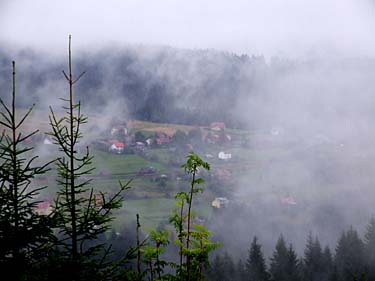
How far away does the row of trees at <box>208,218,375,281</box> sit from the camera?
194 ft

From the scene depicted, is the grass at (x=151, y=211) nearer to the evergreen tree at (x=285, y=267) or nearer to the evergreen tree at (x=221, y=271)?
the evergreen tree at (x=221, y=271)

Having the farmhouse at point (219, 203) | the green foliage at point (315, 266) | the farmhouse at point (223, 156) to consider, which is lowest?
the green foliage at point (315, 266)

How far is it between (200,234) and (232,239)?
81360 mm

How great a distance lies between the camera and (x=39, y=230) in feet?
22.7

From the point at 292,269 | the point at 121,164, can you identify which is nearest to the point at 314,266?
the point at 292,269

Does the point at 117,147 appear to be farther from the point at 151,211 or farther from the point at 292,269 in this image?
the point at 292,269

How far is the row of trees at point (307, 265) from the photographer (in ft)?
194

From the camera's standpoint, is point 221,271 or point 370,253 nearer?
point 221,271

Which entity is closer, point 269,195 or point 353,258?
point 353,258

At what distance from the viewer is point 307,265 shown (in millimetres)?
66250

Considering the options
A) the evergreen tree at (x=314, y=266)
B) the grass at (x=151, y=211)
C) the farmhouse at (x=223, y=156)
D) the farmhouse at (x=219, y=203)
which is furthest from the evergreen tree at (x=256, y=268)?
the farmhouse at (x=223, y=156)

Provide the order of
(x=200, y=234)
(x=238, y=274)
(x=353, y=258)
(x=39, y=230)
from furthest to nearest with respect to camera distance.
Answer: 1. (x=353, y=258)
2. (x=238, y=274)
3. (x=200, y=234)
4. (x=39, y=230)

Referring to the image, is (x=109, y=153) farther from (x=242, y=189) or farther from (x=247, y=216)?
(x=247, y=216)

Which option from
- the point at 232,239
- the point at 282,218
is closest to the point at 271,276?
the point at 232,239
